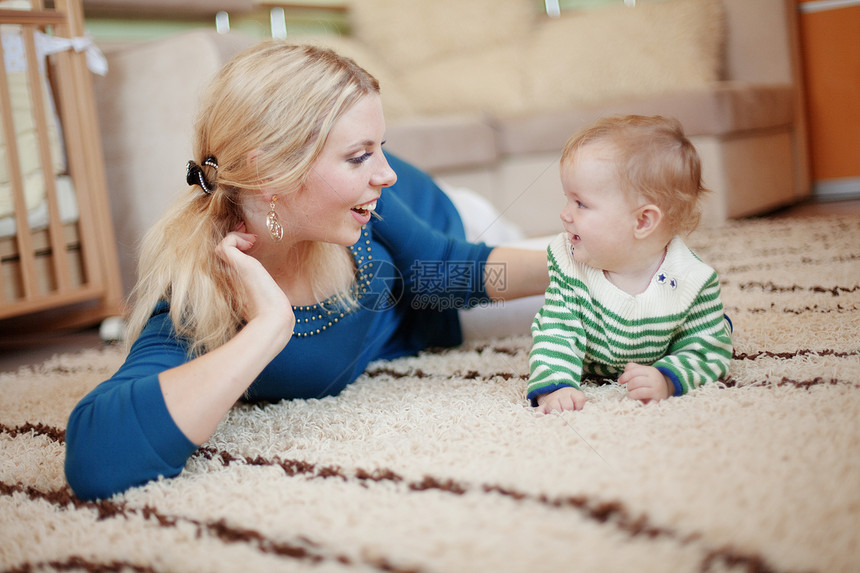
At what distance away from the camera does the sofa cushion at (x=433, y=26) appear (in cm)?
303

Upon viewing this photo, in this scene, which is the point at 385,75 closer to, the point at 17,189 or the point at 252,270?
the point at 17,189

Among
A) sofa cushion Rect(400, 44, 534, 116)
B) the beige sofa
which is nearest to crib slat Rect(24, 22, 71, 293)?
the beige sofa

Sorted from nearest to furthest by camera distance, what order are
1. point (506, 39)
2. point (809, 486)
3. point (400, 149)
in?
point (809, 486) < point (400, 149) < point (506, 39)

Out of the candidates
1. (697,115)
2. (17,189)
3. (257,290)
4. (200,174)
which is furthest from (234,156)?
(697,115)

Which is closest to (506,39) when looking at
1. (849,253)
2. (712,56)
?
(712,56)

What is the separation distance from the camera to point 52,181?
1.60 metres

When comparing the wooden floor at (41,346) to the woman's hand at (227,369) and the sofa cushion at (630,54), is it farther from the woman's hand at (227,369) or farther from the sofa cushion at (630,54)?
the sofa cushion at (630,54)

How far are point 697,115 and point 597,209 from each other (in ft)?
5.27

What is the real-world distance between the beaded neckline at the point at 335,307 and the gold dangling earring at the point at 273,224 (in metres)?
0.12

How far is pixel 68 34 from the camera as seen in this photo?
65.0 inches

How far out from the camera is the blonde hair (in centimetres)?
84

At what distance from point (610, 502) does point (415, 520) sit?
16 cm

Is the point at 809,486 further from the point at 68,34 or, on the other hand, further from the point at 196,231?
the point at 68,34

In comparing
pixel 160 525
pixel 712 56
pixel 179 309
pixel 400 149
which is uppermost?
pixel 712 56
